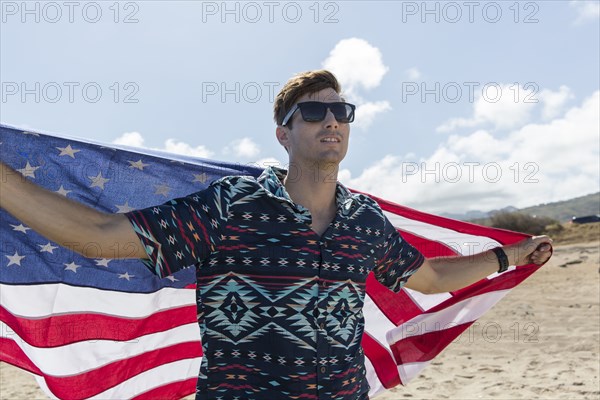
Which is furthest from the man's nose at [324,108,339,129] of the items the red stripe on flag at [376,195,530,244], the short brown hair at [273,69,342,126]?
the red stripe on flag at [376,195,530,244]

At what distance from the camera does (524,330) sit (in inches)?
355

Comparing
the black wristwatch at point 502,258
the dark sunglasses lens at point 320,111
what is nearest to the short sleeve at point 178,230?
the dark sunglasses lens at point 320,111

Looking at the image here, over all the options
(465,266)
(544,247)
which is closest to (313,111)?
(465,266)

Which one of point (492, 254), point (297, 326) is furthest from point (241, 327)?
point (492, 254)

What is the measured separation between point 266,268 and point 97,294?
170 cm

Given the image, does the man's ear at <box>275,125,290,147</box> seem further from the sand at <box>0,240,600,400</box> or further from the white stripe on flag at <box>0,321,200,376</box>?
the sand at <box>0,240,600,400</box>

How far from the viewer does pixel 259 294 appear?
87.1 inches

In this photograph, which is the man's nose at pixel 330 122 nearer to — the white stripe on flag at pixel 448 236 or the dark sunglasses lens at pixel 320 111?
the dark sunglasses lens at pixel 320 111

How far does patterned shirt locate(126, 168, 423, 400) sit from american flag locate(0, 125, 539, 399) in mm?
1371

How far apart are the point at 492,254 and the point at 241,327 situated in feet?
6.61

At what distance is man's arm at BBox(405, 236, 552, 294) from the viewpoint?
128 inches

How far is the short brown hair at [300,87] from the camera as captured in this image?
8.89 ft

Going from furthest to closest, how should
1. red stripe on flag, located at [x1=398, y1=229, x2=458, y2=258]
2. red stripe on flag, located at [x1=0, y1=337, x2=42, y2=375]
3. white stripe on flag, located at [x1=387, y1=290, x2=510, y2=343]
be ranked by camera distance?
red stripe on flag, located at [x1=398, y1=229, x2=458, y2=258] → white stripe on flag, located at [x1=387, y1=290, x2=510, y2=343] → red stripe on flag, located at [x1=0, y1=337, x2=42, y2=375]

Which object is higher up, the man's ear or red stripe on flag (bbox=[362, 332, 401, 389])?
the man's ear
